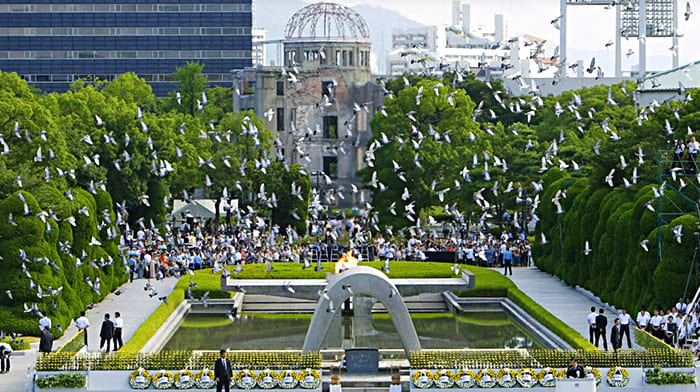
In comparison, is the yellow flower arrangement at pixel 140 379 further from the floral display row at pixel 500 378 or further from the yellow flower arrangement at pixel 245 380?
the floral display row at pixel 500 378

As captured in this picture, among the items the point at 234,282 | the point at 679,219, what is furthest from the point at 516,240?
the point at 679,219

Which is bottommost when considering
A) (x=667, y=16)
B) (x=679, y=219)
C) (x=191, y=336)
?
(x=191, y=336)

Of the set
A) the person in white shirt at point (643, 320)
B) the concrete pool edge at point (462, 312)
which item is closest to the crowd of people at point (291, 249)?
the concrete pool edge at point (462, 312)

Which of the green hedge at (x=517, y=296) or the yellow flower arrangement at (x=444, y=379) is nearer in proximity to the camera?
the yellow flower arrangement at (x=444, y=379)

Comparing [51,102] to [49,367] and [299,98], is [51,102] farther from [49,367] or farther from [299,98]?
[49,367]

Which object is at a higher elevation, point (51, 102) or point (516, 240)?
point (51, 102)

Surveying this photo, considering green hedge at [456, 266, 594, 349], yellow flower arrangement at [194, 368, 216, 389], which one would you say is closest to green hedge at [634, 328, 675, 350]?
green hedge at [456, 266, 594, 349]

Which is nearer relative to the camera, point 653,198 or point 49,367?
point 49,367
